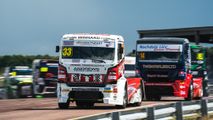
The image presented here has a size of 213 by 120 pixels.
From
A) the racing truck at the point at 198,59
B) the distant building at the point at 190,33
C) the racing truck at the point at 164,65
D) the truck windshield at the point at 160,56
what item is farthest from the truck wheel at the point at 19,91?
the distant building at the point at 190,33

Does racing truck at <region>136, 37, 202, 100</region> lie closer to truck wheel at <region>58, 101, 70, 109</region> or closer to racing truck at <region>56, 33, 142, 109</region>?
racing truck at <region>56, 33, 142, 109</region>

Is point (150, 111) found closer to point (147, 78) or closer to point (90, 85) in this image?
point (90, 85)

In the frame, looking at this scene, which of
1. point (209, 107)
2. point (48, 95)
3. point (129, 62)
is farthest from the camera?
point (129, 62)

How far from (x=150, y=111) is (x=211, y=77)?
42.2 metres

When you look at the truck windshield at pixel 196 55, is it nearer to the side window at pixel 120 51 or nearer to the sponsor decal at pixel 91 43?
the side window at pixel 120 51

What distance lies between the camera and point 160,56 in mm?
28562

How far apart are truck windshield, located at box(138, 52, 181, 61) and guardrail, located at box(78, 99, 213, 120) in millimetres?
10347

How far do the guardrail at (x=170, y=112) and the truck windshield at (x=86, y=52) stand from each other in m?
4.54

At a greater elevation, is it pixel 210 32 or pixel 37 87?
pixel 210 32

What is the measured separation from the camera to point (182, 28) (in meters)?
62.4

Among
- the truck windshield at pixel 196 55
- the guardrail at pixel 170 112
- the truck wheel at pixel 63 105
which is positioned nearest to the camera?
the guardrail at pixel 170 112

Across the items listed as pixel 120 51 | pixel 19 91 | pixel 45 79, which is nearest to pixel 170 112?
pixel 120 51

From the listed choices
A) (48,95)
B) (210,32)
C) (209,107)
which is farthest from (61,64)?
(210,32)

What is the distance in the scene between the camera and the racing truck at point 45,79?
42562mm
